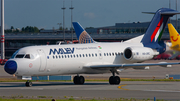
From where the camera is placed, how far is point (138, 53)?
108 feet

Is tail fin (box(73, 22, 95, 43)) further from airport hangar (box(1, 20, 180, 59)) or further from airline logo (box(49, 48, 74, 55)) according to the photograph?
airport hangar (box(1, 20, 180, 59))

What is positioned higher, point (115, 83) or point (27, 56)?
point (27, 56)

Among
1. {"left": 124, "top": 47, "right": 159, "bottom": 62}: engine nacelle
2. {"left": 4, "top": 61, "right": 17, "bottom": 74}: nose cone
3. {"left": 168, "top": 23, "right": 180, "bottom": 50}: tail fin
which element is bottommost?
{"left": 4, "top": 61, "right": 17, "bottom": 74}: nose cone

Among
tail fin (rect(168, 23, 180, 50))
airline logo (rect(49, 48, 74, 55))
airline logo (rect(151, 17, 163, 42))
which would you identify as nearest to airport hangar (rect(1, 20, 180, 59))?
tail fin (rect(168, 23, 180, 50))

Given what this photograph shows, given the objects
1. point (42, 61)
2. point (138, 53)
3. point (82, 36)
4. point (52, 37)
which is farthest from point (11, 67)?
point (52, 37)

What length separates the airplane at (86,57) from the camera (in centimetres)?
2708

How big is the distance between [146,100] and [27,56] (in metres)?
12.6

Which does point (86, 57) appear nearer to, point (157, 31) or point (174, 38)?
point (157, 31)

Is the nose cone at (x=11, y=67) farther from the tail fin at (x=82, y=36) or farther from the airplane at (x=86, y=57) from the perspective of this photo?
the tail fin at (x=82, y=36)

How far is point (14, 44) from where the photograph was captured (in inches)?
4970

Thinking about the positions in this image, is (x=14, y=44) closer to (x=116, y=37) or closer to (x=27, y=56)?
(x=116, y=37)

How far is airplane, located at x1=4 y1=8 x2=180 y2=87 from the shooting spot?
2708 cm

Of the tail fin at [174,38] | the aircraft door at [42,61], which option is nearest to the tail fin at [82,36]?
the tail fin at [174,38]

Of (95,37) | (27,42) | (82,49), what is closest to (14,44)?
(27,42)
